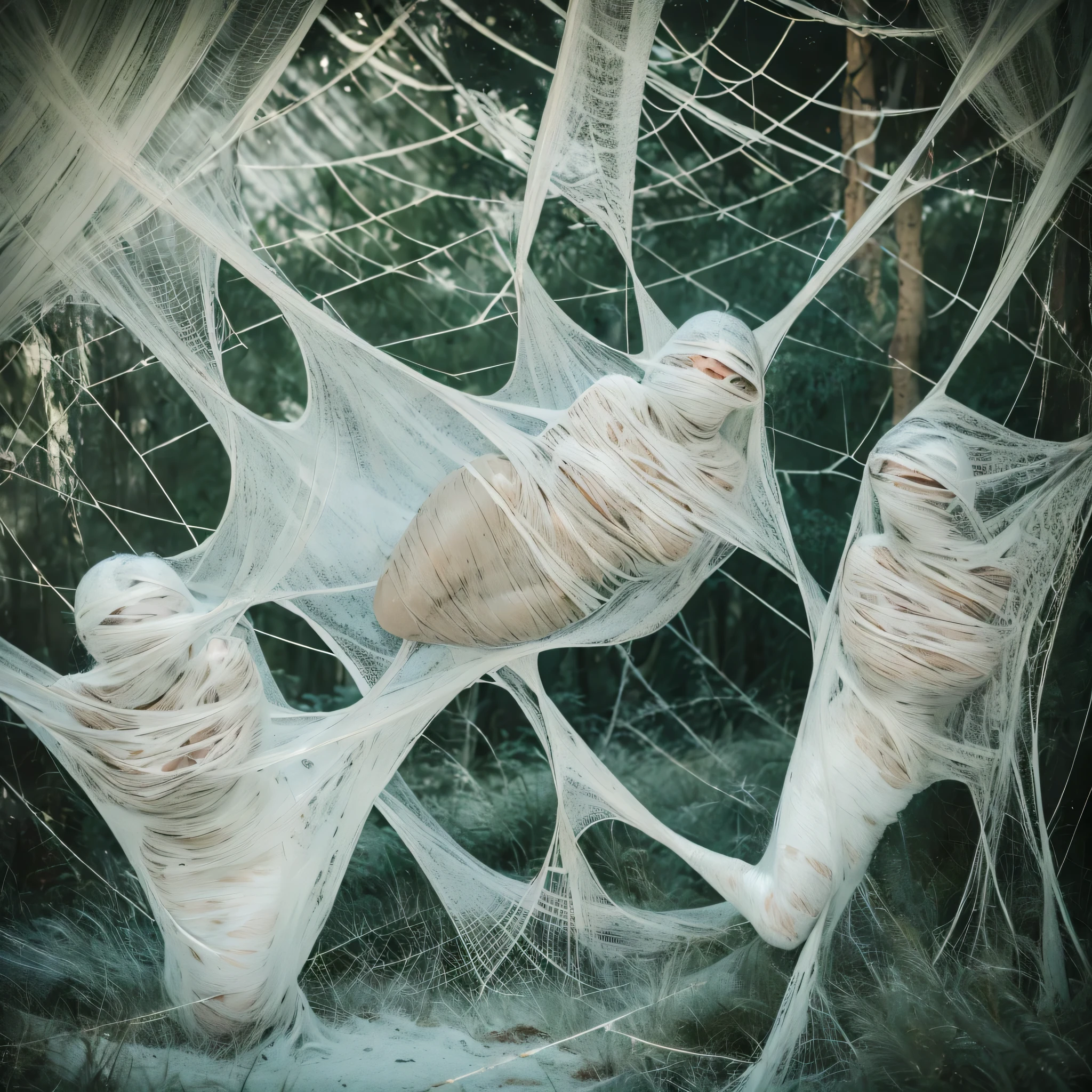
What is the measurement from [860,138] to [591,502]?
71 centimetres

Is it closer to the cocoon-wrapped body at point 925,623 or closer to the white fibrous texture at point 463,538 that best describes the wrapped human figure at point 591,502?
the white fibrous texture at point 463,538

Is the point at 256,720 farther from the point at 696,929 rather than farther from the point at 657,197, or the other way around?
the point at 657,197

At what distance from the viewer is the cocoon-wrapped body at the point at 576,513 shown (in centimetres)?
125

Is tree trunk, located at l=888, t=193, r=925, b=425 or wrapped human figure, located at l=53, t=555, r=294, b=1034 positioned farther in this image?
tree trunk, located at l=888, t=193, r=925, b=425

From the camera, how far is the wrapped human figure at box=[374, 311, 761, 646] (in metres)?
1.25

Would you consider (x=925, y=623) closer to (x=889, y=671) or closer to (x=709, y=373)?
(x=889, y=671)

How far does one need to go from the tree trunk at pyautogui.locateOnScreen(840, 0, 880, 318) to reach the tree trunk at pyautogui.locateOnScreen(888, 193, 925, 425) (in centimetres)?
4

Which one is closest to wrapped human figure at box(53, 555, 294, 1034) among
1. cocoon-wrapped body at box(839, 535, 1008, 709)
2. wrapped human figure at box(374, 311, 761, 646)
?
wrapped human figure at box(374, 311, 761, 646)

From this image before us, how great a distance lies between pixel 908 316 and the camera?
1.41 meters

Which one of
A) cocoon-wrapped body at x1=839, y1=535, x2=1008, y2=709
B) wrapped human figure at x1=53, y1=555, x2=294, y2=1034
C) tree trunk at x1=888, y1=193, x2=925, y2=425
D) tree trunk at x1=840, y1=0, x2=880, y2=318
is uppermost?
tree trunk at x1=840, y1=0, x2=880, y2=318

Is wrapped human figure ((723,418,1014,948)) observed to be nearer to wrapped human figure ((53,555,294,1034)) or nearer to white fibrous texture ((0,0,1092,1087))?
white fibrous texture ((0,0,1092,1087))

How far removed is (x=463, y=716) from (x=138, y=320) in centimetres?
79

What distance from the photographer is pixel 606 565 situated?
128 cm

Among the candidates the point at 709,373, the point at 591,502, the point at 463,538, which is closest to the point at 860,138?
the point at 709,373
